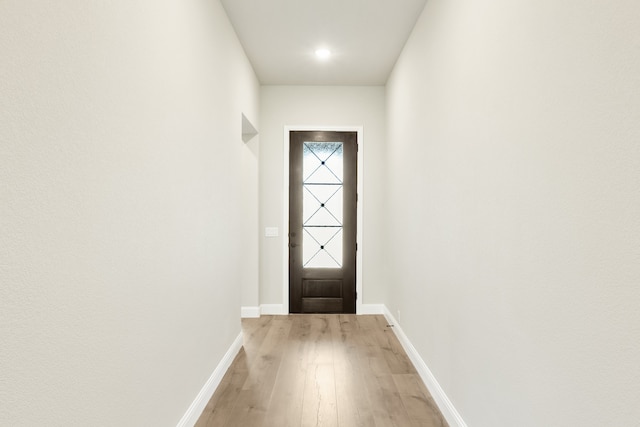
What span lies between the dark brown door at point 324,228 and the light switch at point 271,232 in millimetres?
171

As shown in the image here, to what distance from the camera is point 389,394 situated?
2783 mm

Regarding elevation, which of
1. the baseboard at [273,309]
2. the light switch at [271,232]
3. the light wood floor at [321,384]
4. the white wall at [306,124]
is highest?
the white wall at [306,124]

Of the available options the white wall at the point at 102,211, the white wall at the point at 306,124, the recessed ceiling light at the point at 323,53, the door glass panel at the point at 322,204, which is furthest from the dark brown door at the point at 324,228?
the white wall at the point at 102,211

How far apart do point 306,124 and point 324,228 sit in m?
1.29

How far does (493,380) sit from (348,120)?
3.70 meters

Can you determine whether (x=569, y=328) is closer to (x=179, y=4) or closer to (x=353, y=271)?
(x=179, y=4)

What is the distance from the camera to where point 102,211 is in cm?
134

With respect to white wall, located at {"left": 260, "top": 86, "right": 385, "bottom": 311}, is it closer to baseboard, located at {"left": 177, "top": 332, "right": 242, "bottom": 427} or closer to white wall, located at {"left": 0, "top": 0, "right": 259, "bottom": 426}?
baseboard, located at {"left": 177, "top": 332, "right": 242, "bottom": 427}

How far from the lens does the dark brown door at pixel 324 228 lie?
16.2 ft

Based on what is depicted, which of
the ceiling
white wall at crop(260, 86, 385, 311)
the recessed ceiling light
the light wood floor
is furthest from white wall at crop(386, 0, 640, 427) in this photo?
white wall at crop(260, 86, 385, 311)

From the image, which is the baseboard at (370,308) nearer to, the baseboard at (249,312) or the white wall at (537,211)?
the baseboard at (249,312)

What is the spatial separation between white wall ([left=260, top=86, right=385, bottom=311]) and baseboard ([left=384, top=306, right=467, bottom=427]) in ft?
4.63

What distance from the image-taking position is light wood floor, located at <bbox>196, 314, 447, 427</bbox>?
8.05ft

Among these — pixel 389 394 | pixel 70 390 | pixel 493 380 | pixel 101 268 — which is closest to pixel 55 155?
pixel 101 268
